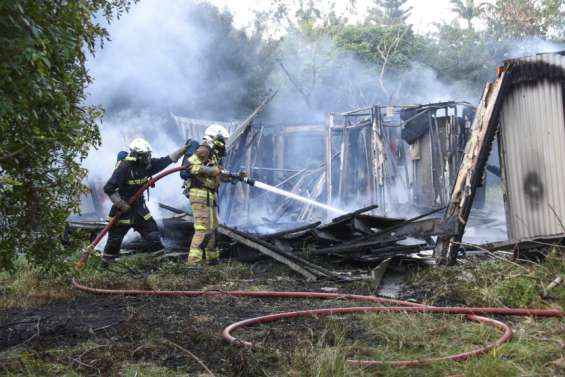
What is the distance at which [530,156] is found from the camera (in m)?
6.89

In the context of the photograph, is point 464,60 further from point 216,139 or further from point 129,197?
point 129,197

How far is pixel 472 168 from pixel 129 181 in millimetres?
4728

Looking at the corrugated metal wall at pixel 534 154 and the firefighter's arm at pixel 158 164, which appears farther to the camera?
the firefighter's arm at pixel 158 164

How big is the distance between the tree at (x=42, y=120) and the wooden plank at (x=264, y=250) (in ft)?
10.6

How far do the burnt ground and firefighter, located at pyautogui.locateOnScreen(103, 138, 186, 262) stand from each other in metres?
2.49

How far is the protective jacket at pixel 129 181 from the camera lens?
8539 mm

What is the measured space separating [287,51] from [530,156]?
78.5ft

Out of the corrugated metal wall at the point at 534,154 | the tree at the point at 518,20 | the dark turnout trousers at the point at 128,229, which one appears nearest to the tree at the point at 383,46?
the tree at the point at 518,20

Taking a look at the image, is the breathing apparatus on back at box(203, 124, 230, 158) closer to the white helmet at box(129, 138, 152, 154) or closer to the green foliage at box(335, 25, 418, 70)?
the white helmet at box(129, 138, 152, 154)

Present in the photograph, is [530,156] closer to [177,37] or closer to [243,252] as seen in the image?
[243,252]

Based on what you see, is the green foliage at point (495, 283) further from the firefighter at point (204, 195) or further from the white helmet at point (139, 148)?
the white helmet at point (139, 148)

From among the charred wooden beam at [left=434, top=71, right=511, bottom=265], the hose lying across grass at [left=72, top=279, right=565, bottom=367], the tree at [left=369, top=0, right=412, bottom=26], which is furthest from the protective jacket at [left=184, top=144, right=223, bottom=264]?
the tree at [left=369, top=0, right=412, bottom=26]

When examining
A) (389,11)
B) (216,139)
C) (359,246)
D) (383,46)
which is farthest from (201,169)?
(389,11)

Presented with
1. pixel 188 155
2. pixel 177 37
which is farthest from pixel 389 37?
pixel 188 155
